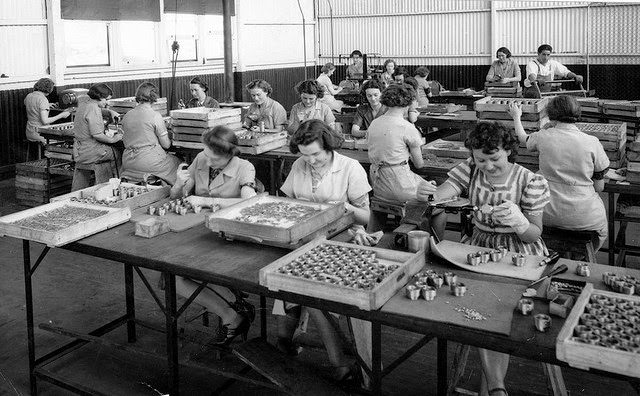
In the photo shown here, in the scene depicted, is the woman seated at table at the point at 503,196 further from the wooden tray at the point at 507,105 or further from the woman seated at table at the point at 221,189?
the wooden tray at the point at 507,105

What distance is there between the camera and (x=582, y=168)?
4.07 m

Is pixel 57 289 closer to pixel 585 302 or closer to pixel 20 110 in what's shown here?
pixel 585 302

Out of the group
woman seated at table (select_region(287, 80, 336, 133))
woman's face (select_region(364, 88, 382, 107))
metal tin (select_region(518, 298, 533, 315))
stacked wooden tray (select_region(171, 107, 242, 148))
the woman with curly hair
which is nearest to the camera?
metal tin (select_region(518, 298, 533, 315))

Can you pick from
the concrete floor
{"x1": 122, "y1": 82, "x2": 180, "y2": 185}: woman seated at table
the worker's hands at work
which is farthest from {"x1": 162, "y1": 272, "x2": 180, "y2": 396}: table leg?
{"x1": 122, "y1": 82, "x2": 180, "y2": 185}: woman seated at table

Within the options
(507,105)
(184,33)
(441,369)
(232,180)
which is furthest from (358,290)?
(184,33)

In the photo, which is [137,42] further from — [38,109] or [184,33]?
[38,109]

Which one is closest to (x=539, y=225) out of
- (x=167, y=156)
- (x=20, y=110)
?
(x=167, y=156)

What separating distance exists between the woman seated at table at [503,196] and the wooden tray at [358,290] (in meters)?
0.57

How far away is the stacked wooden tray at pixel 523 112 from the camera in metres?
5.62

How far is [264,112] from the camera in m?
6.79

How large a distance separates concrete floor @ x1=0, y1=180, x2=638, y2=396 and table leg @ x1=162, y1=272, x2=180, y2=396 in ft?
0.48

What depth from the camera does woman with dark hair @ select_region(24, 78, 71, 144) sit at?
8.56 metres

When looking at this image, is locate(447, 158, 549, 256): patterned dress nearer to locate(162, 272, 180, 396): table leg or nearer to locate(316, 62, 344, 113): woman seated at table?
locate(162, 272, 180, 396): table leg

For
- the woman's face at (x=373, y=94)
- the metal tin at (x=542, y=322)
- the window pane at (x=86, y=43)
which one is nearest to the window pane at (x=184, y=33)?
the window pane at (x=86, y=43)
